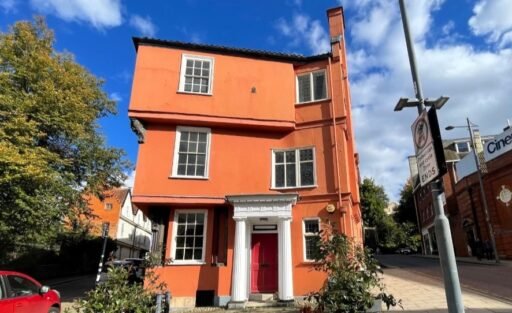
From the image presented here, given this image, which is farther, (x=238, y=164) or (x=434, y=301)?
(x=238, y=164)

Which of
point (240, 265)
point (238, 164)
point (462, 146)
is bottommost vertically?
point (240, 265)

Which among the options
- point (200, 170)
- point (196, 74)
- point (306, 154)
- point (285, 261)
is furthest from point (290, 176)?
point (196, 74)

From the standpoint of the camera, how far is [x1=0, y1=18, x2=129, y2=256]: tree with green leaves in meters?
16.8

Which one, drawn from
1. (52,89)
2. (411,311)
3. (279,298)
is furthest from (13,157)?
(411,311)

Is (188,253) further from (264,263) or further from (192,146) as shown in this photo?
(192,146)

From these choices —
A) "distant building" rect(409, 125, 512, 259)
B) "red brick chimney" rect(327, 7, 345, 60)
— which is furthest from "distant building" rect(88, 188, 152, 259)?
"distant building" rect(409, 125, 512, 259)

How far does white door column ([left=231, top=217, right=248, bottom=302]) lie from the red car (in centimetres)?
578

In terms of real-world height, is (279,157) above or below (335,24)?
below

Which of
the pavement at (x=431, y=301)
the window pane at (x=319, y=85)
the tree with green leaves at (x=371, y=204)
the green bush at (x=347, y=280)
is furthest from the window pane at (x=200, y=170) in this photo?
the tree with green leaves at (x=371, y=204)

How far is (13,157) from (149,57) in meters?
7.87

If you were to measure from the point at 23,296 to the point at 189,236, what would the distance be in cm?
628

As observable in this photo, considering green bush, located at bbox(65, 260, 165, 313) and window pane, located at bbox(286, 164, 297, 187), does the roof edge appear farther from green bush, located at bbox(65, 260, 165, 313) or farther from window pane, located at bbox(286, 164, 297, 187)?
green bush, located at bbox(65, 260, 165, 313)

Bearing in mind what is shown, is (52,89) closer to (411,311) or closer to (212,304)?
(212,304)

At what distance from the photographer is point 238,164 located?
1484 cm
